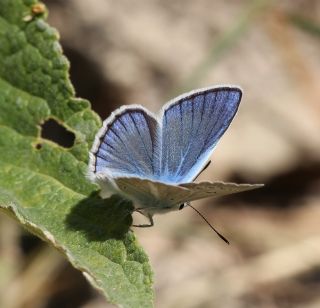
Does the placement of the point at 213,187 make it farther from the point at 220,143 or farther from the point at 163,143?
the point at 220,143

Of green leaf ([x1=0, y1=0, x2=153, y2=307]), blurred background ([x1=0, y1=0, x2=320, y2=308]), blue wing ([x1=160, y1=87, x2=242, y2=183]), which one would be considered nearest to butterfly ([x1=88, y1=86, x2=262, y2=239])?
blue wing ([x1=160, y1=87, x2=242, y2=183])

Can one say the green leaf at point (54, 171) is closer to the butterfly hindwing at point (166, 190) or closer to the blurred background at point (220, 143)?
the butterfly hindwing at point (166, 190)

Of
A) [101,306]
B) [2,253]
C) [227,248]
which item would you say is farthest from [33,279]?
[227,248]

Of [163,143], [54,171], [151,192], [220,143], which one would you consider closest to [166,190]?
[151,192]

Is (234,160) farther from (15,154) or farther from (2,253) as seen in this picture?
(15,154)

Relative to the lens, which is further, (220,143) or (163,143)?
(220,143)

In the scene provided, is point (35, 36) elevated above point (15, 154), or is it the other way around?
point (35, 36)

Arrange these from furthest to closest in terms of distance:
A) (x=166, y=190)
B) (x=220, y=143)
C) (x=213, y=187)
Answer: (x=220, y=143) → (x=166, y=190) → (x=213, y=187)
